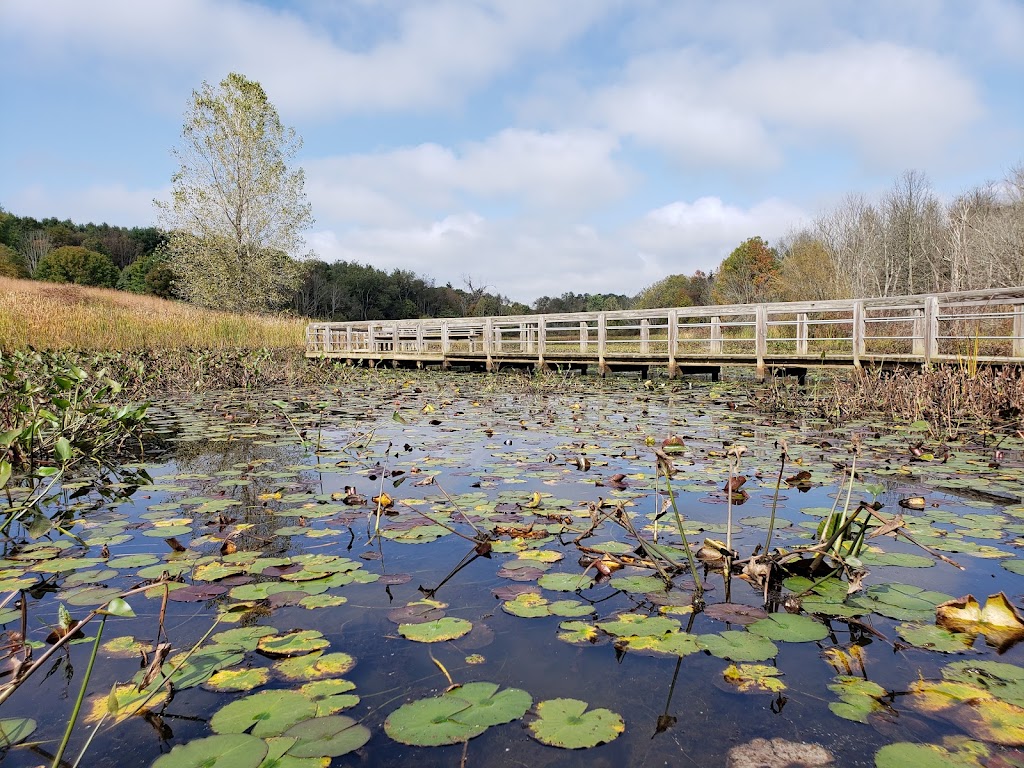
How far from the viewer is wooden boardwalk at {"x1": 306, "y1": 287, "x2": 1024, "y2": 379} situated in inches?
356

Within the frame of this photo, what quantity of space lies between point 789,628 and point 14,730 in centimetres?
191

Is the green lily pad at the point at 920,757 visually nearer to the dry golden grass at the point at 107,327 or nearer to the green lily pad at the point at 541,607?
the green lily pad at the point at 541,607

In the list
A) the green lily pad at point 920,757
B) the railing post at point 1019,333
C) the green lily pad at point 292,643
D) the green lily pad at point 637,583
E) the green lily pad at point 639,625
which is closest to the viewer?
the green lily pad at point 920,757

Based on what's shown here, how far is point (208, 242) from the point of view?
2298 centimetres

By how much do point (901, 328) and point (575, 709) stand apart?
1452 cm

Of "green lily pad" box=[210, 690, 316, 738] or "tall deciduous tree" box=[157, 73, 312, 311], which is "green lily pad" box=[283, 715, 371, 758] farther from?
"tall deciduous tree" box=[157, 73, 312, 311]

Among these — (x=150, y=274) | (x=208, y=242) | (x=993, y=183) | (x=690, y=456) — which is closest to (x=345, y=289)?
(x=150, y=274)

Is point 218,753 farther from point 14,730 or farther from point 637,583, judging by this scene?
point 637,583

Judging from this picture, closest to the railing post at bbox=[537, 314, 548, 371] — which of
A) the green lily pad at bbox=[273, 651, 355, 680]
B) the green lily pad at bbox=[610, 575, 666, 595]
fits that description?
the green lily pad at bbox=[610, 575, 666, 595]

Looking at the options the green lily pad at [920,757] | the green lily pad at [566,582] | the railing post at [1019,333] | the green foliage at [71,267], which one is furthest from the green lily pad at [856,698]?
the green foliage at [71,267]

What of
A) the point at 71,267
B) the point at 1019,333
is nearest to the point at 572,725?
the point at 1019,333

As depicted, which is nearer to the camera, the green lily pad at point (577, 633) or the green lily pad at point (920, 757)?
the green lily pad at point (920, 757)

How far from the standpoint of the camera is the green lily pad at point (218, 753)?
1.20m

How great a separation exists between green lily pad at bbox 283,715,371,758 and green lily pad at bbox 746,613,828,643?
111cm
